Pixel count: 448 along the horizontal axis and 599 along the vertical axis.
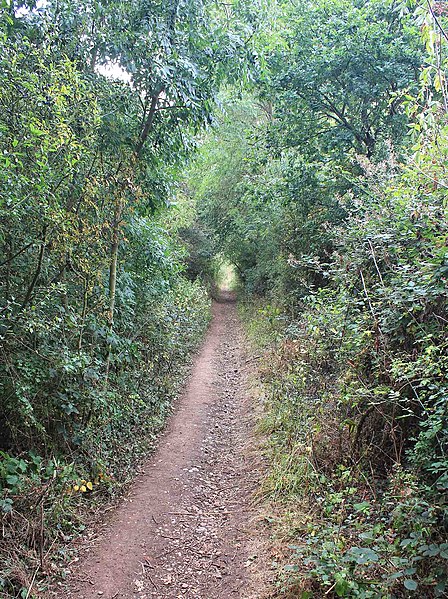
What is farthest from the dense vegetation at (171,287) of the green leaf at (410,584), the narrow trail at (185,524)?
the narrow trail at (185,524)

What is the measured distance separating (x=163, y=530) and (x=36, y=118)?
462cm

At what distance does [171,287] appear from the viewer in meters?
9.05

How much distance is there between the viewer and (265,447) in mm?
6059

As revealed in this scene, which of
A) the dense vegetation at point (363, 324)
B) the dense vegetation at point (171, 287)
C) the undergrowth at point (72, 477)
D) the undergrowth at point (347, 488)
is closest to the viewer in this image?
the undergrowth at point (347, 488)

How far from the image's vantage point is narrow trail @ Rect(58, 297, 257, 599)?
3775mm

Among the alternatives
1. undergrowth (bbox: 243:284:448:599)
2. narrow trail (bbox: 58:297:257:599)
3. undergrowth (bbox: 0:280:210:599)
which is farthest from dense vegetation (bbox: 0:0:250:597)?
undergrowth (bbox: 243:284:448:599)

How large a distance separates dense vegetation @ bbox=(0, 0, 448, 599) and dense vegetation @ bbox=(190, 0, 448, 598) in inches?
1.3

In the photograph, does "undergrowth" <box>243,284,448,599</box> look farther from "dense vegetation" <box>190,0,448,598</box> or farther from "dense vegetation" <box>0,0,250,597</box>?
"dense vegetation" <box>0,0,250,597</box>

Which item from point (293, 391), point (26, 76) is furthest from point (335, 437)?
point (26, 76)

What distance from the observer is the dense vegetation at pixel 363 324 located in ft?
10.4

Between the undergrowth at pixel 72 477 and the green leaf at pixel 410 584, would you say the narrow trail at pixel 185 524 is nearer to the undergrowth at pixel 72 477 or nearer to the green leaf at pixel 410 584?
the undergrowth at pixel 72 477

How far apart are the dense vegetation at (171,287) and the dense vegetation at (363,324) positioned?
32 millimetres

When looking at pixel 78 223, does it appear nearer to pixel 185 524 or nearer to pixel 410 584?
pixel 185 524

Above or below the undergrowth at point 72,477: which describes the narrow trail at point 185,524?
below
